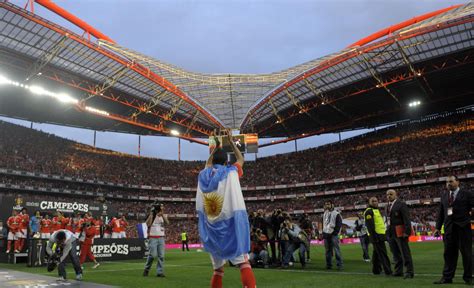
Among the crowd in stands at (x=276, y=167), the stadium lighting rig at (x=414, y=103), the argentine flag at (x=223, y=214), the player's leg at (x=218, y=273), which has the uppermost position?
the stadium lighting rig at (x=414, y=103)

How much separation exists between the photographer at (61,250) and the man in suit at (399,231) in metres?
7.94

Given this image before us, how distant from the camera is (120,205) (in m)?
57.8

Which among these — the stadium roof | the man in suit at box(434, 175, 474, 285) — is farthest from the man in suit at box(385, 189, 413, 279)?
the stadium roof

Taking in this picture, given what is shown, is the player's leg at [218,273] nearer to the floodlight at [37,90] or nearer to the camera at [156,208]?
the camera at [156,208]

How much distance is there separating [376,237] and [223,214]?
6.82 meters

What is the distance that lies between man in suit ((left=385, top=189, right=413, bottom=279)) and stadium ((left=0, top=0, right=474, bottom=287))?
3977mm

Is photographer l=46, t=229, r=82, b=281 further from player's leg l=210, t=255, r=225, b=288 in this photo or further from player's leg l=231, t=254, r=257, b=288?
player's leg l=231, t=254, r=257, b=288

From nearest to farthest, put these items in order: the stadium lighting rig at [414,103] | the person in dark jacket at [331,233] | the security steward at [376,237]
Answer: the security steward at [376,237] < the person in dark jacket at [331,233] < the stadium lighting rig at [414,103]

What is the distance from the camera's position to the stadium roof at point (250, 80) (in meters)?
32.3

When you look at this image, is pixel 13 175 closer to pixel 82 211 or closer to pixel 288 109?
pixel 82 211

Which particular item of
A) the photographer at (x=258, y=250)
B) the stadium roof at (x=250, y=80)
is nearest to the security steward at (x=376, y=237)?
the photographer at (x=258, y=250)

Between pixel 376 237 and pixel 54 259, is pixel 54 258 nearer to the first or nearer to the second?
pixel 54 259

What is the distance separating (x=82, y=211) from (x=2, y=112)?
1391 inches

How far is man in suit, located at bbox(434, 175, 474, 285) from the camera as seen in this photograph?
782cm
